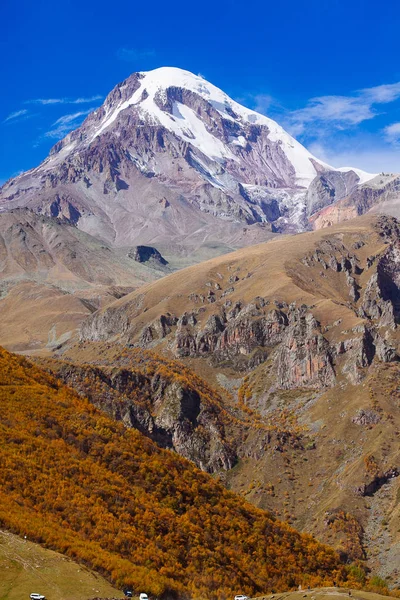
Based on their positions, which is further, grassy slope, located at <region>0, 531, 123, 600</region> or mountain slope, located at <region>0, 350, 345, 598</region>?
mountain slope, located at <region>0, 350, 345, 598</region>

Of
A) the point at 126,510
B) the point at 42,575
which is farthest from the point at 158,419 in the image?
the point at 42,575

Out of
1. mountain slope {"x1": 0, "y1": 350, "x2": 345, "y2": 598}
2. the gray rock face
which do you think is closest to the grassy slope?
mountain slope {"x1": 0, "y1": 350, "x2": 345, "y2": 598}

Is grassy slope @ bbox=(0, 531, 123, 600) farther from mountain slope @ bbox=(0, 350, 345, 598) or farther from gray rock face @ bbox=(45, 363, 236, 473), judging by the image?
gray rock face @ bbox=(45, 363, 236, 473)

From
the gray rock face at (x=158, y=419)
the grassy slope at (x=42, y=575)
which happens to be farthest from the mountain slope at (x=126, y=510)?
the gray rock face at (x=158, y=419)

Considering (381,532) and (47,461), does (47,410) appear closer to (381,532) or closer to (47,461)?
(47,461)

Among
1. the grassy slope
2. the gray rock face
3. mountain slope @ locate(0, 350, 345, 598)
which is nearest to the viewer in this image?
the grassy slope

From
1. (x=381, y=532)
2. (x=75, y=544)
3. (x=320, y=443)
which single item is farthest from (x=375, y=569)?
(x=75, y=544)

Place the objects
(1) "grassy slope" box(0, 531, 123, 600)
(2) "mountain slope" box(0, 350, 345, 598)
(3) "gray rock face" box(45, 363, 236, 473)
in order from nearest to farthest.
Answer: (1) "grassy slope" box(0, 531, 123, 600) < (2) "mountain slope" box(0, 350, 345, 598) < (3) "gray rock face" box(45, 363, 236, 473)

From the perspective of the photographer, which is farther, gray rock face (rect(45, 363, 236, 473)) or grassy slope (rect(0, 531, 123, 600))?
gray rock face (rect(45, 363, 236, 473))
